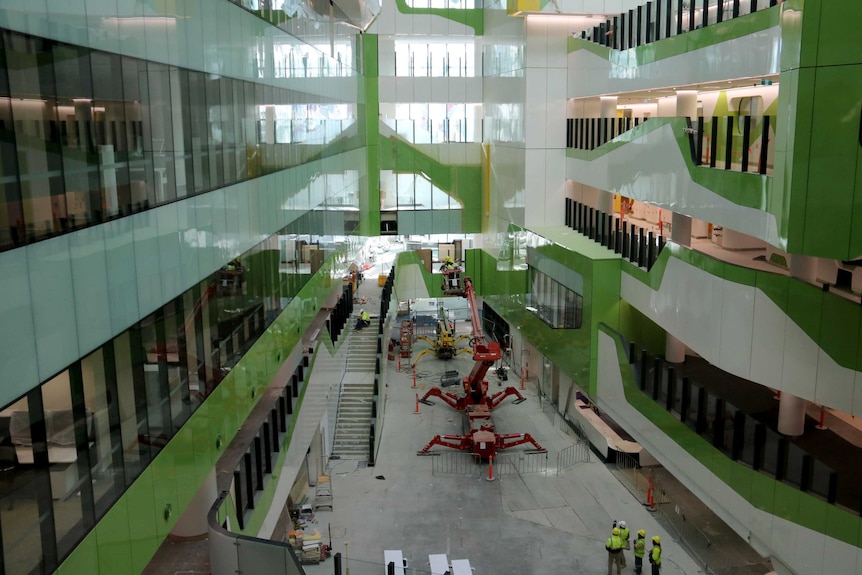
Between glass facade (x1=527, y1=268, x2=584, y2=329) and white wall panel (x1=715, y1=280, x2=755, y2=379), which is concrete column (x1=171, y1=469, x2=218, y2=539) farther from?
glass facade (x1=527, y1=268, x2=584, y2=329)

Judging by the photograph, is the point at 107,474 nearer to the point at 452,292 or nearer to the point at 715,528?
the point at 715,528

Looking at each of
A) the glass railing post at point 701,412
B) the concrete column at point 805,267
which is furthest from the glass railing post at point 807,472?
the glass railing post at point 701,412

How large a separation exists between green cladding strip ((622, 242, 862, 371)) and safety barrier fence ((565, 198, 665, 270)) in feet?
20.2

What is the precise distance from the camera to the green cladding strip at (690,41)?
1855 centimetres

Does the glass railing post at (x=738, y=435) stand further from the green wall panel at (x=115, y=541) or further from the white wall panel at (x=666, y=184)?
the green wall panel at (x=115, y=541)

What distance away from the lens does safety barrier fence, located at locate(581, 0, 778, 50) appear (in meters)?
20.4

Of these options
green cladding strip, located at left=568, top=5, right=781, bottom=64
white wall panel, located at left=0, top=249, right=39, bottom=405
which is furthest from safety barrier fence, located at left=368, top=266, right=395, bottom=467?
white wall panel, located at left=0, top=249, right=39, bottom=405

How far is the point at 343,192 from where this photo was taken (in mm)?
35469

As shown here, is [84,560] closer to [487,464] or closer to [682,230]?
[682,230]

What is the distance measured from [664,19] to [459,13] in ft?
69.5

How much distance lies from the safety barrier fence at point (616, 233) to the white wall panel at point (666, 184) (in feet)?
3.96

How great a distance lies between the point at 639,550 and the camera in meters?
22.5

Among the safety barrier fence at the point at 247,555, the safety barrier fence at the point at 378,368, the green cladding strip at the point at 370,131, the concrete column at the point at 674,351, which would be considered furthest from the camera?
the green cladding strip at the point at 370,131

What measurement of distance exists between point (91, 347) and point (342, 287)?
30.4 meters
